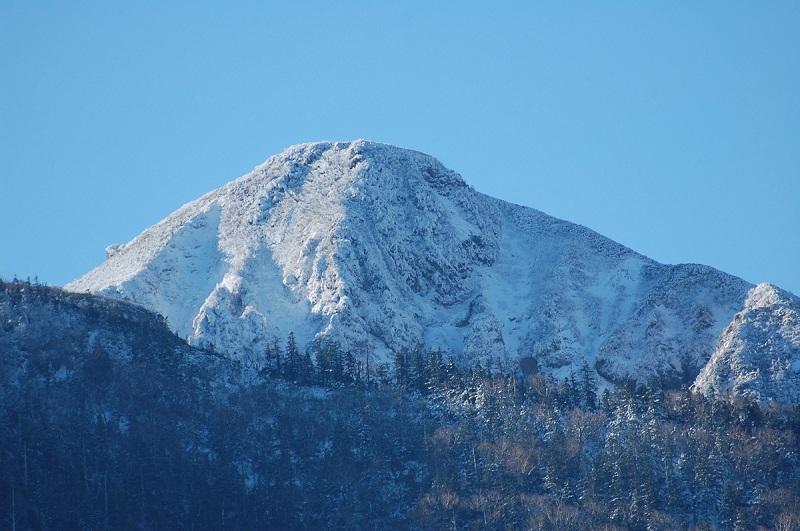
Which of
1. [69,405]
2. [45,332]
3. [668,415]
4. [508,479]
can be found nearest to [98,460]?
[69,405]

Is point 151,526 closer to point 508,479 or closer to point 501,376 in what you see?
point 508,479

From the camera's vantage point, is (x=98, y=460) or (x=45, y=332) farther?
(x=45, y=332)

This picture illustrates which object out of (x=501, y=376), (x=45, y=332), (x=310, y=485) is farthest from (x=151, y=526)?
(x=501, y=376)

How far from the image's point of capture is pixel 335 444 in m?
181

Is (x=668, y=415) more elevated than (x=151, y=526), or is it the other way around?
(x=668, y=415)

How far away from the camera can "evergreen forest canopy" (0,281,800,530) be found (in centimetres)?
16762

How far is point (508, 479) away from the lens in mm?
173250

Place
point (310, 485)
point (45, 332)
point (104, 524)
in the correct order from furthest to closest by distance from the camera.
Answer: point (45, 332)
point (310, 485)
point (104, 524)

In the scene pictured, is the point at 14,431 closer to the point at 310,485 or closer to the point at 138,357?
the point at 138,357

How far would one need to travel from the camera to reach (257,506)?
171 metres

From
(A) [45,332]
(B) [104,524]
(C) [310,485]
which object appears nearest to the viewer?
(B) [104,524]

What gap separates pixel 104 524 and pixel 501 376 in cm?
5753

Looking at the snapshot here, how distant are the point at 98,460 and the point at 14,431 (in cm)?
985

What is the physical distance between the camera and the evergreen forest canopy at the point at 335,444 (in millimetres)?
167625
